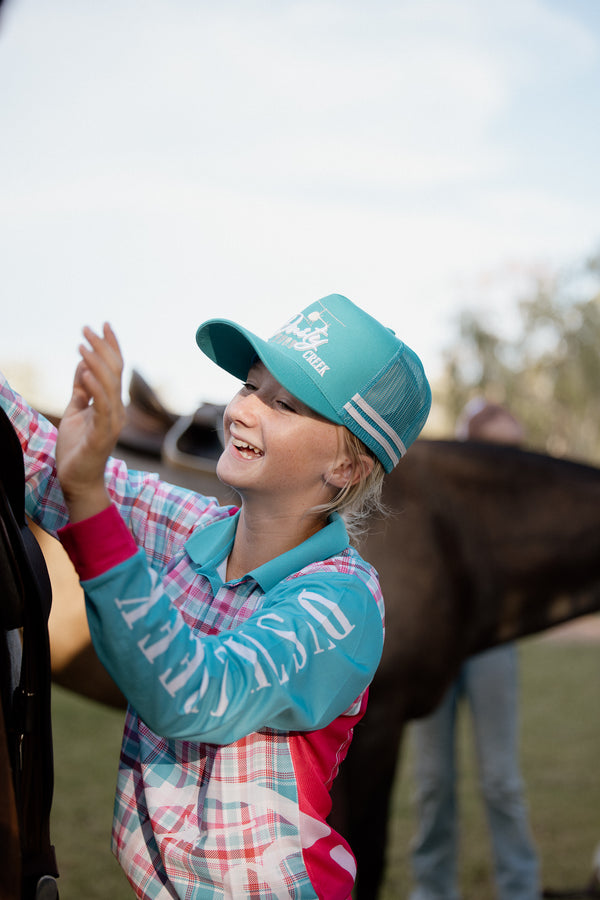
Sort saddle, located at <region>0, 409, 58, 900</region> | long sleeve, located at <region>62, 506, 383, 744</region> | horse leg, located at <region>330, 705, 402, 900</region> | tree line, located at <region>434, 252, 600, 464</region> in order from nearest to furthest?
long sleeve, located at <region>62, 506, 383, 744</region> → saddle, located at <region>0, 409, 58, 900</region> → horse leg, located at <region>330, 705, 402, 900</region> → tree line, located at <region>434, 252, 600, 464</region>

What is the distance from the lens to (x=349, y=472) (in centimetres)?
96

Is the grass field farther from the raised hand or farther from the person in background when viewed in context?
the raised hand

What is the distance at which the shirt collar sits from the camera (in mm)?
892

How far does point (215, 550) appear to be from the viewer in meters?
0.96

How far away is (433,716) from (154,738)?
225 centimetres

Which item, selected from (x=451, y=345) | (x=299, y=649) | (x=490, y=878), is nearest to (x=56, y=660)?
(x=299, y=649)

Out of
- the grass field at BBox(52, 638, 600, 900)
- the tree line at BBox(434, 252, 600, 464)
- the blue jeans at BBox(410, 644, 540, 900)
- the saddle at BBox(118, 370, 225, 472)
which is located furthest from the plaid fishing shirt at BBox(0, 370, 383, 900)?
the tree line at BBox(434, 252, 600, 464)

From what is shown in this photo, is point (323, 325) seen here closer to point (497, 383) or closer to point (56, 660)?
point (56, 660)

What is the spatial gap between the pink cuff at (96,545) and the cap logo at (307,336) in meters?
0.34

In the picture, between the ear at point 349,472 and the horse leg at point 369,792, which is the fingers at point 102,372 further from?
the horse leg at point 369,792

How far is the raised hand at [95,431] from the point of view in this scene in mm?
621

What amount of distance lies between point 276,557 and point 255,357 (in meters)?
0.26

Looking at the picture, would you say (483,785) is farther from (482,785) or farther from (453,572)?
(453,572)

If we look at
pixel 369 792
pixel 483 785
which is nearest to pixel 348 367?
pixel 369 792
